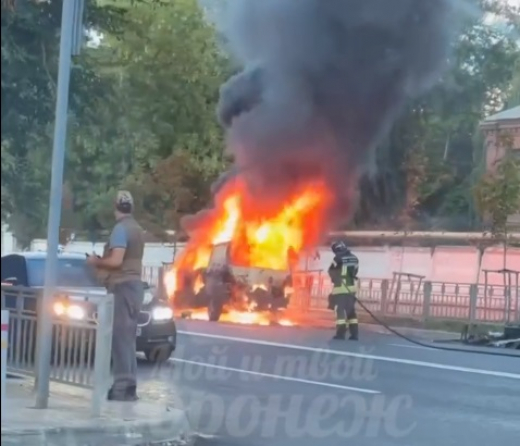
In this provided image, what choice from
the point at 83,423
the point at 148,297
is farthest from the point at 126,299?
the point at 148,297

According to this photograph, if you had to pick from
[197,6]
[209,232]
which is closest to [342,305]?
[209,232]

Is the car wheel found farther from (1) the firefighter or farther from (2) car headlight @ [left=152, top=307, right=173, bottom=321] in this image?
(1) the firefighter

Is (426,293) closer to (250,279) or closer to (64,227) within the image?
(250,279)

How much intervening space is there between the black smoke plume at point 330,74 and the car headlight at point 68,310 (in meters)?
21.9

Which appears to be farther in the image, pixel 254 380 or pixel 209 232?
pixel 209 232

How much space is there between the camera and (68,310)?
905 centimetres

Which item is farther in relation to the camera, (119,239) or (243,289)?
(243,289)

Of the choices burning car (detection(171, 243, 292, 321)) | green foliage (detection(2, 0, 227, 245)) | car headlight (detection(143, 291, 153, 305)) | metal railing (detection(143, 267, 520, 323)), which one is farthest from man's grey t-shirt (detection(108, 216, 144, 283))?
green foliage (detection(2, 0, 227, 245))

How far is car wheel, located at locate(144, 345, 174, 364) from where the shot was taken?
13537 mm

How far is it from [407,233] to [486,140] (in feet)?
14.3

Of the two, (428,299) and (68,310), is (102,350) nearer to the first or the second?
(68,310)

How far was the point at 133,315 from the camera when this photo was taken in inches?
366

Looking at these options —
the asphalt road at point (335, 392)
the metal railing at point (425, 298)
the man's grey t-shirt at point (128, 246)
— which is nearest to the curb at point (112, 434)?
the asphalt road at point (335, 392)

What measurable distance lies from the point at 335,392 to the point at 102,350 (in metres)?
3.79
